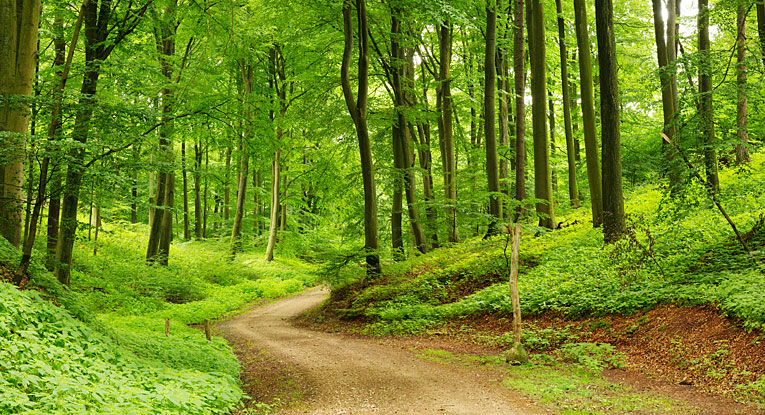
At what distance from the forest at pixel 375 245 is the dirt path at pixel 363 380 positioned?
0.07m

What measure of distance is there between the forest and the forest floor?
0.06 m

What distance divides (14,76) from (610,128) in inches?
499

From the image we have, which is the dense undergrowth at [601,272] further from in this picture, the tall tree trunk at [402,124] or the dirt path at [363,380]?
the dirt path at [363,380]

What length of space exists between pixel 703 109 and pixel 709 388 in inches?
243

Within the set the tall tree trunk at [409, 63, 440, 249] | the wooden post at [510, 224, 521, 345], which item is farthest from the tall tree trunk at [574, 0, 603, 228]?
the wooden post at [510, 224, 521, 345]

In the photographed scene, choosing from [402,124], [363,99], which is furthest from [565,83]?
[363,99]

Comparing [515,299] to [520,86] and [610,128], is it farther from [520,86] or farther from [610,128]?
[520,86]

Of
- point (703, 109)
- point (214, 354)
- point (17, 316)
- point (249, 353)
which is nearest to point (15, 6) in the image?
point (17, 316)

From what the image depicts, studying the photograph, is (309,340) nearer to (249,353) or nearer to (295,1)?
(249,353)

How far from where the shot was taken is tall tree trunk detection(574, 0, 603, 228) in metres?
14.0

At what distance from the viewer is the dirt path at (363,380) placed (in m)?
6.57

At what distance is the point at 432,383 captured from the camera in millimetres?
7629

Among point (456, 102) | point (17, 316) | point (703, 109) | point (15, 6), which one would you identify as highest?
point (456, 102)

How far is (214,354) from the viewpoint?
362 inches
